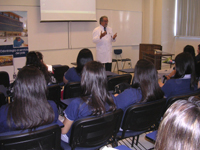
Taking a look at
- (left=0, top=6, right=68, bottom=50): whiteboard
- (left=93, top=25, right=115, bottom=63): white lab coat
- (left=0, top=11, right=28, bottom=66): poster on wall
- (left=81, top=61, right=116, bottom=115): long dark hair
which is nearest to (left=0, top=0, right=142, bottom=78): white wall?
(left=0, top=6, right=68, bottom=50): whiteboard

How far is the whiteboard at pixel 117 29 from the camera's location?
6562mm

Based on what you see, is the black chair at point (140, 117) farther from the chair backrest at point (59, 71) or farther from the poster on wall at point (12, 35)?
the poster on wall at point (12, 35)

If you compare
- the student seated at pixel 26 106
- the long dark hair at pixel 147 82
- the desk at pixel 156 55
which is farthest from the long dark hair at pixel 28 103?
the desk at pixel 156 55

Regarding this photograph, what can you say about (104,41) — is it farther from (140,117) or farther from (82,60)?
(140,117)

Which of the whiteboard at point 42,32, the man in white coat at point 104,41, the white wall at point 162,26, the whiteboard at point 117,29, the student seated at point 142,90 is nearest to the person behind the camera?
the student seated at point 142,90

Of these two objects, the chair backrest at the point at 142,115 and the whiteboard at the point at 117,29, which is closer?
Answer: the chair backrest at the point at 142,115

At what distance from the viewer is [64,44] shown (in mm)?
6410

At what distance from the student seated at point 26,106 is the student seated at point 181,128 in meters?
1.13

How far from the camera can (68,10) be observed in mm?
6066

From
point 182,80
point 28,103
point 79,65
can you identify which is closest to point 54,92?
point 79,65

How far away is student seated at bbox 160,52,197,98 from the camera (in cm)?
250

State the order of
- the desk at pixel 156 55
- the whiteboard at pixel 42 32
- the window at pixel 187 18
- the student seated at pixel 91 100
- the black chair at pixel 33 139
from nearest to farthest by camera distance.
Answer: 1. the black chair at pixel 33 139
2. the student seated at pixel 91 100
3. the desk at pixel 156 55
4. the whiteboard at pixel 42 32
5. the window at pixel 187 18

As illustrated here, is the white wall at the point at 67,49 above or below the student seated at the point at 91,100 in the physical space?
above

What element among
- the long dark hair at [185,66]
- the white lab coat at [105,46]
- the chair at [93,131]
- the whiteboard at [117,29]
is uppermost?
the whiteboard at [117,29]
